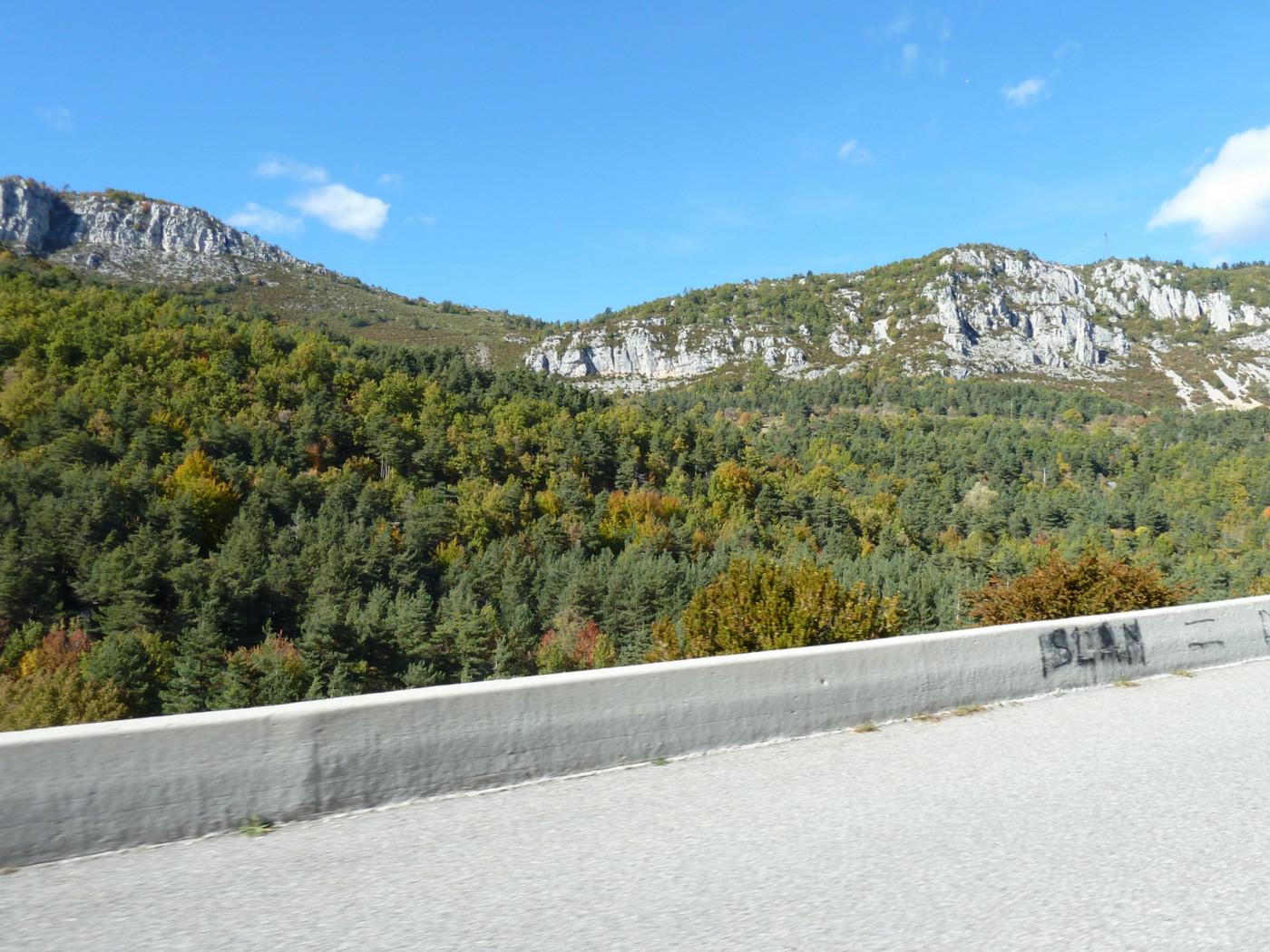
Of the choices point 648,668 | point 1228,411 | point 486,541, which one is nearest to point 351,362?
point 486,541

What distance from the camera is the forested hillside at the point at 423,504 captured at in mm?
61062

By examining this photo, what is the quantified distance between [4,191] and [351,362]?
104 meters

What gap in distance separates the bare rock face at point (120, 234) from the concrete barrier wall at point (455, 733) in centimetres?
19337

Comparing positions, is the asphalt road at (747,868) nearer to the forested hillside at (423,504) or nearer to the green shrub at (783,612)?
the green shrub at (783,612)

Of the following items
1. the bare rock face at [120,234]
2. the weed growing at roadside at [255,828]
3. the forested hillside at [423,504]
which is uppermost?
the bare rock face at [120,234]

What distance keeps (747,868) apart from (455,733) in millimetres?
1778

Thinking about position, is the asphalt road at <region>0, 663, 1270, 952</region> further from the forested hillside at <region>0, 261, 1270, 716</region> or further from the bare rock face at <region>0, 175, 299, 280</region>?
the bare rock face at <region>0, 175, 299, 280</region>

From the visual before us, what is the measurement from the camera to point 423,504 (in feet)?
313

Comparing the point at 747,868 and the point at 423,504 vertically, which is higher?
the point at 423,504

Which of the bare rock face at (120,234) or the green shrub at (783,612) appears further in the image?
the bare rock face at (120,234)

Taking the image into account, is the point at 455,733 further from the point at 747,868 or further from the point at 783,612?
the point at 783,612

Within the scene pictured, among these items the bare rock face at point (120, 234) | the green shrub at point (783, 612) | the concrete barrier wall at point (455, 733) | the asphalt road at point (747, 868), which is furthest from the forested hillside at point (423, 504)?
the bare rock face at point (120, 234)

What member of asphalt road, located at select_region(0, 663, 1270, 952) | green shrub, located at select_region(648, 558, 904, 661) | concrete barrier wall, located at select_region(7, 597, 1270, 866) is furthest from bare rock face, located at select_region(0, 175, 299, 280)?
asphalt road, located at select_region(0, 663, 1270, 952)

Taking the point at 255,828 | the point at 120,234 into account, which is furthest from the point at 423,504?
the point at 120,234
